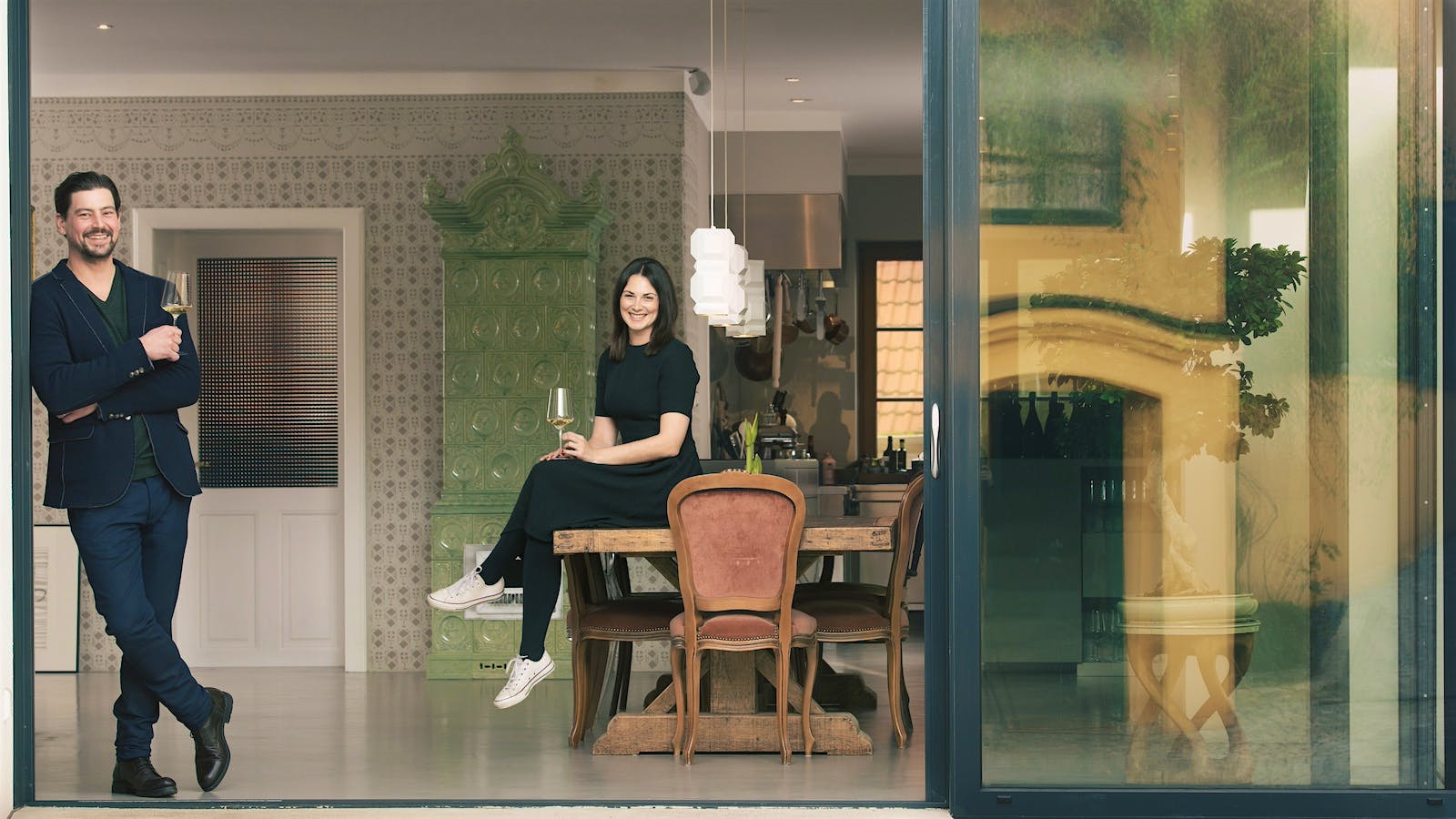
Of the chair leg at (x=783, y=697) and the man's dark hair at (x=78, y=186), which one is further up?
the man's dark hair at (x=78, y=186)

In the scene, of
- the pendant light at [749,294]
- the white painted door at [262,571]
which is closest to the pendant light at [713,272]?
the pendant light at [749,294]

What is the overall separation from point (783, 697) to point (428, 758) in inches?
46.6

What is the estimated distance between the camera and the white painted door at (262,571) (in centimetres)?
751

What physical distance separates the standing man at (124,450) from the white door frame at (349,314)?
121 inches

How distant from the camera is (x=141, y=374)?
406cm

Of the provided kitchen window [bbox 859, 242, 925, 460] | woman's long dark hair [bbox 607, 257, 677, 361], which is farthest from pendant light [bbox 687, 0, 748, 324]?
kitchen window [bbox 859, 242, 925, 460]

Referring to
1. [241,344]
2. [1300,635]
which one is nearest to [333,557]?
[241,344]

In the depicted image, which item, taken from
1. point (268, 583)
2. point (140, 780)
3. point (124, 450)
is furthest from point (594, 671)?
point (268, 583)

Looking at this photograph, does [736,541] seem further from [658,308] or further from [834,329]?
[834,329]

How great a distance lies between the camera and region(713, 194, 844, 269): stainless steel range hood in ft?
28.1

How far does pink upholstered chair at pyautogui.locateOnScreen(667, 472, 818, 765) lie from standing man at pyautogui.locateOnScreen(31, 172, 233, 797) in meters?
1.39

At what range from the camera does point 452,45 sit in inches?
265

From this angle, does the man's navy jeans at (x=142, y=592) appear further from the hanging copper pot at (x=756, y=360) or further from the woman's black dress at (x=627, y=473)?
the hanging copper pot at (x=756, y=360)

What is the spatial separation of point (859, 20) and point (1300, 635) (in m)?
3.63
